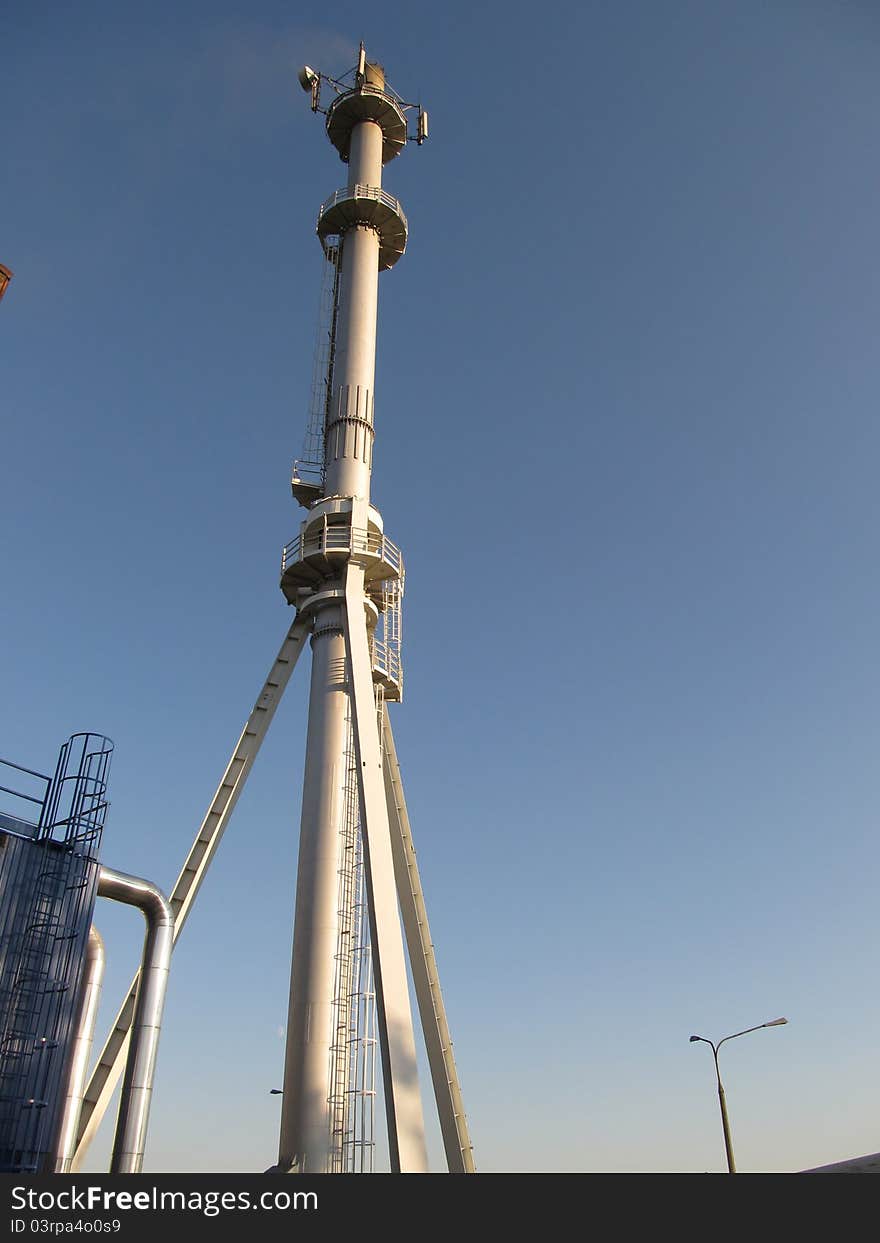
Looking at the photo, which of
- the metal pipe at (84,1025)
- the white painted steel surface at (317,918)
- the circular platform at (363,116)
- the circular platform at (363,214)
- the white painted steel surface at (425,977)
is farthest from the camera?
the circular platform at (363,116)

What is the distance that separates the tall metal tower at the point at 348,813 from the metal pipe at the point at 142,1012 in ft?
12.6

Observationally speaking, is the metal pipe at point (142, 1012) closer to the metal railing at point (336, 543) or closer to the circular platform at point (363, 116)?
the metal railing at point (336, 543)

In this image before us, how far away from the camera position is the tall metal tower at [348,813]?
24.3m

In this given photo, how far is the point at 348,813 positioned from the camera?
28391 millimetres

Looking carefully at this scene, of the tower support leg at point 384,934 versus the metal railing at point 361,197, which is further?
the metal railing at point 361,197

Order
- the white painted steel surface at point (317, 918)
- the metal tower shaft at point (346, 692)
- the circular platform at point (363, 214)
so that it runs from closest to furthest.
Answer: the metal tower shaft at point (346, 692)
the white painted steel surface at point (317, 918)
the circular platform at point (363, 214)

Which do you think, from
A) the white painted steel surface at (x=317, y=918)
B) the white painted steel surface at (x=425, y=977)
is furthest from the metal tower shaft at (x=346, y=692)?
the white painted steel surface at (x=425, y=977)

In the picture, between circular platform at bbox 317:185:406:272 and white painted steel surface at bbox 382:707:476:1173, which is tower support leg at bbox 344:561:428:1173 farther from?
circular platform at bbox 317:185:406:272

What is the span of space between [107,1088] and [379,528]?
18.4 m

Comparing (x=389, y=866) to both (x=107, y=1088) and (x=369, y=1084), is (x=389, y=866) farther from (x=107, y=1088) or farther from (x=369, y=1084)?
(x=107, y=1088)

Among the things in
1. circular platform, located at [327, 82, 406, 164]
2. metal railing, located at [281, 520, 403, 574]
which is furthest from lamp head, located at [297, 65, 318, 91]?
metal railing, located at [281, 520, 403, 574]

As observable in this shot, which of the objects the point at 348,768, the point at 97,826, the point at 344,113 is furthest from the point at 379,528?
the point at 344,113

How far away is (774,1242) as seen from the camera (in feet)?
45.0

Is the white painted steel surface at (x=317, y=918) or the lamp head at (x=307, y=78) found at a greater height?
the lamp head at (x=307, y=78)
